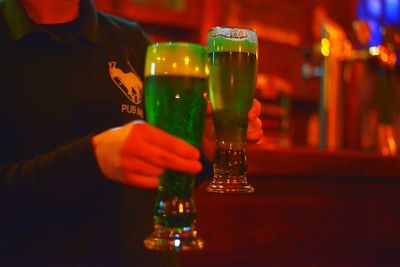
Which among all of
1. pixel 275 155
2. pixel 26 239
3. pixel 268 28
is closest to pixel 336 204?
pixel 275 155

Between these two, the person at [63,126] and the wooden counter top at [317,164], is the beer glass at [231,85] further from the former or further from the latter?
the wooden counter top at [317,164]

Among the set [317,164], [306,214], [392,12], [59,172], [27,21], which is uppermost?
[392,12]

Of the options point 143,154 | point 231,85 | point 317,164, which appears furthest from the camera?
point 317,164

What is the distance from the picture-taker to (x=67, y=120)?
3.53 ft

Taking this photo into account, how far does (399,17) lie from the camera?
4582 mm

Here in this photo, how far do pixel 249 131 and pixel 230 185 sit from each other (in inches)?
4.6

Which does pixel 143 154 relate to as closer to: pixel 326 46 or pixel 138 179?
pixel 138 179

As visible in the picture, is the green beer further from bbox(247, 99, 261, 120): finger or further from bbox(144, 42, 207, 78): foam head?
bbox(247, 99, 261, 120): finger

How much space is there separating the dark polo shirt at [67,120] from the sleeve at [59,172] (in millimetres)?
80

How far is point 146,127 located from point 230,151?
344 mm

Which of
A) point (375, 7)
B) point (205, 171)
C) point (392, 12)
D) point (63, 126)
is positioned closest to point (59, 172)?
point (63, 126)

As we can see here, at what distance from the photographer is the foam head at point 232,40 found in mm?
919

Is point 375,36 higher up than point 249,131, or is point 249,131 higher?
point 375,36

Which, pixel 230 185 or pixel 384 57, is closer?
pixel 230 185
